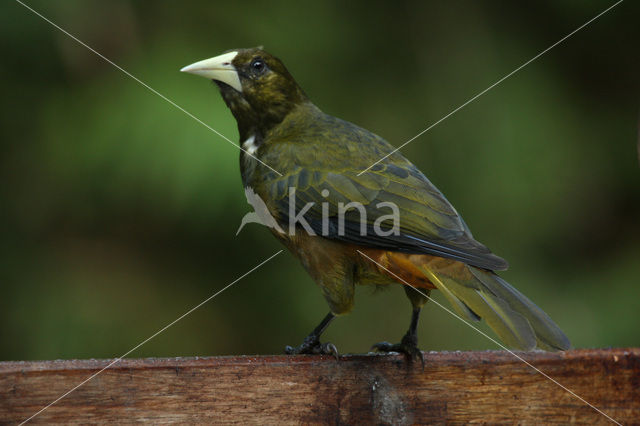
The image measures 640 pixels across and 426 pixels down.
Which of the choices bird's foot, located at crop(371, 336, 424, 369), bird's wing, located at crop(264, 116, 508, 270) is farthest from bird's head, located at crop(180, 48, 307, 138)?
bird's foot, located at crop(371, 336, 424, 369)

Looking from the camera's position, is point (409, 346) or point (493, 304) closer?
point (493, 304)

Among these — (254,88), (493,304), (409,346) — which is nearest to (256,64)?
(254,88)

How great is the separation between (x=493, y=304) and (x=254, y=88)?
1.26 m

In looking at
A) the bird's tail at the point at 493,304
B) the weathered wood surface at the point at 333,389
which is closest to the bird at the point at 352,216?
the bird's tail at the point at 493,304

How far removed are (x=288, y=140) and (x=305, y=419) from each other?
3.42 ft

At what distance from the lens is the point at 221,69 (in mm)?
3000

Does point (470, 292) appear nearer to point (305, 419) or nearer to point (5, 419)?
point (305, 419)

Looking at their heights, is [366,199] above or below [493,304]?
above

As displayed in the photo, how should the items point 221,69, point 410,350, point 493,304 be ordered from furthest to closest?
point 221,69 → point 410,350 → point 493,304

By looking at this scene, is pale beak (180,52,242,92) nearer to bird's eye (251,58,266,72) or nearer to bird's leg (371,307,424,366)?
bird's eye (251,58,266,72)

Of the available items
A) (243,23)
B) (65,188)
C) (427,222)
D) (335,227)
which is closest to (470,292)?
(427,222)

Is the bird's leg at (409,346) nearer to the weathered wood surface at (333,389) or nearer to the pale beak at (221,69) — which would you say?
the weathered wood surface at (333,389)

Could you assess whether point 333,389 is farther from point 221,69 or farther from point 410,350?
point 221,69

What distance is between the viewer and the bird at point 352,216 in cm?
229
